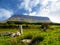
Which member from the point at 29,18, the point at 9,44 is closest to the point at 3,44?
the point at 9,44

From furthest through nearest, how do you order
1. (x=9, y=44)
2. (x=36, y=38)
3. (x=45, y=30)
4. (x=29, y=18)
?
(x=29, y=18) < (x=45, y=30) < (x=36, y=38) < (x=9, y=44)

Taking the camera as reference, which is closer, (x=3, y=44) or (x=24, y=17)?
(x=3, y=44)

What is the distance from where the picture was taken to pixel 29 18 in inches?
715

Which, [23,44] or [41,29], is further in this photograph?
[41,29]

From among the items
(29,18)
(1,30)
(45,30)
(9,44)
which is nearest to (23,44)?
(9,44)

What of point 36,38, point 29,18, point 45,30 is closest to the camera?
point 36,38

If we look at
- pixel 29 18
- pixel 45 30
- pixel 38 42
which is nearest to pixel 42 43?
pixel 38 42

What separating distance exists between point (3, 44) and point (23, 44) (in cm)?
95

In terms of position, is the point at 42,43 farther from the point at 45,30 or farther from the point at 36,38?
the point at 45,30

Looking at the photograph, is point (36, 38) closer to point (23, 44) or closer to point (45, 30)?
point (23, 44)

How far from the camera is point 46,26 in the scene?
14.2 meters

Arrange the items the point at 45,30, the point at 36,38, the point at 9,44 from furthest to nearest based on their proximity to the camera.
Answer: the point at 45,30 < the point at 36,38 < the point at 9,44

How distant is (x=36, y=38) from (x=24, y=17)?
31.6 feet

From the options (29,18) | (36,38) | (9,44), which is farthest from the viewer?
(29,18)
